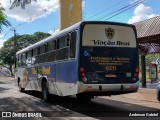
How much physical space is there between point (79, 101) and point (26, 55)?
6415 millimetres

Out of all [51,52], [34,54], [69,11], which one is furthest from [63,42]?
[69,11]

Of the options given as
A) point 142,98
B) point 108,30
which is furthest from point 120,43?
point 142,98

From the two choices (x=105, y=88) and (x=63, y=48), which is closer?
(x=105, y=88)

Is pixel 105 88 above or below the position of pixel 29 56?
below

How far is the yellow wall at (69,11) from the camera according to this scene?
46656mm

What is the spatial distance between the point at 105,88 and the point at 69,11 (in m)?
34.4

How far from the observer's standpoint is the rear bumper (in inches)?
509

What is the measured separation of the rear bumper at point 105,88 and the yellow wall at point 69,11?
1327 inches

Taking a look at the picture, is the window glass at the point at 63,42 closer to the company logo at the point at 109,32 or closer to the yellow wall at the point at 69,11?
the company logo at the point at 109,32

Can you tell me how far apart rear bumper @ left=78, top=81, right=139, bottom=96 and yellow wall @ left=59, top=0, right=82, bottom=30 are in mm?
33711

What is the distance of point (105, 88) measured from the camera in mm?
13180

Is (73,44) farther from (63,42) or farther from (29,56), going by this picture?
(29,56)

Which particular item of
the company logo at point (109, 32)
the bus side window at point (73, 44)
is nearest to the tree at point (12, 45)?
the bus side window at point (73, 44)

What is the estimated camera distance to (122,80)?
1359 cm
